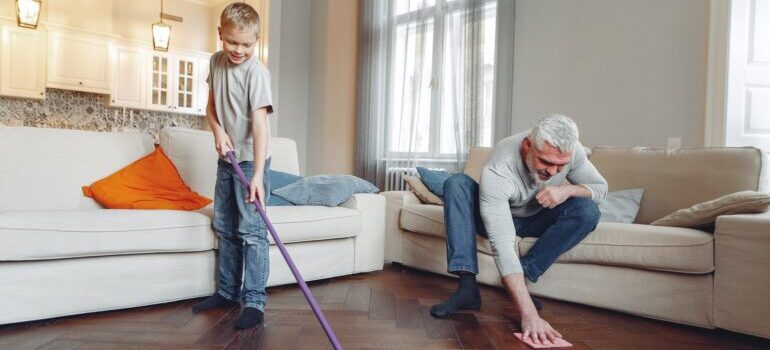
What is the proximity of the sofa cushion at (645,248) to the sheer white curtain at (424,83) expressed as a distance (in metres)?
1.80

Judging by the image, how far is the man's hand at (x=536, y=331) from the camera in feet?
5.48

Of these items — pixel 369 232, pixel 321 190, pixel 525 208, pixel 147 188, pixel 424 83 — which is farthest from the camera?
pixel 424 83

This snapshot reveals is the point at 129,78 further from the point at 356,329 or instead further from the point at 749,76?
Answer: the point at 749,76

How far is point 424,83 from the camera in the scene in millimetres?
4285

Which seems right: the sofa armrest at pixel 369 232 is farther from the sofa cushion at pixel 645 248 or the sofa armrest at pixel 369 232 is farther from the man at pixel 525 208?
the sofa cushion at pixel 645 248

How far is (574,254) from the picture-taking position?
82.2 inches

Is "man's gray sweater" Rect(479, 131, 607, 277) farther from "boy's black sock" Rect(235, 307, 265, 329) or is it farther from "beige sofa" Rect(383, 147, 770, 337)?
"boy's black sock" Rect(235, 307, 265, 329)

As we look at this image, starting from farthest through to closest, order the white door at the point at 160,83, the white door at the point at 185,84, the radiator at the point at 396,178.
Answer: the white door at the point at 185,84 < the white door at the point at 160,83 < the radiator at the point at 396,178

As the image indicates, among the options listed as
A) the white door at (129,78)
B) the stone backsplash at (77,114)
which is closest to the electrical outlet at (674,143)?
the stone backsplash at (77,114)

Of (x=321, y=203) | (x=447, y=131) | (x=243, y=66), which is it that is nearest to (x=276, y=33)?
(x=447, y=131)

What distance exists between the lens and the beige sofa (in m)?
1.76

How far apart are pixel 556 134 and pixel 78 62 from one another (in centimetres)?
527

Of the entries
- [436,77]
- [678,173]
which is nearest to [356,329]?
[678,173]

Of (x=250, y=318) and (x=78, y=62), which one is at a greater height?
(x=78, y=62)
